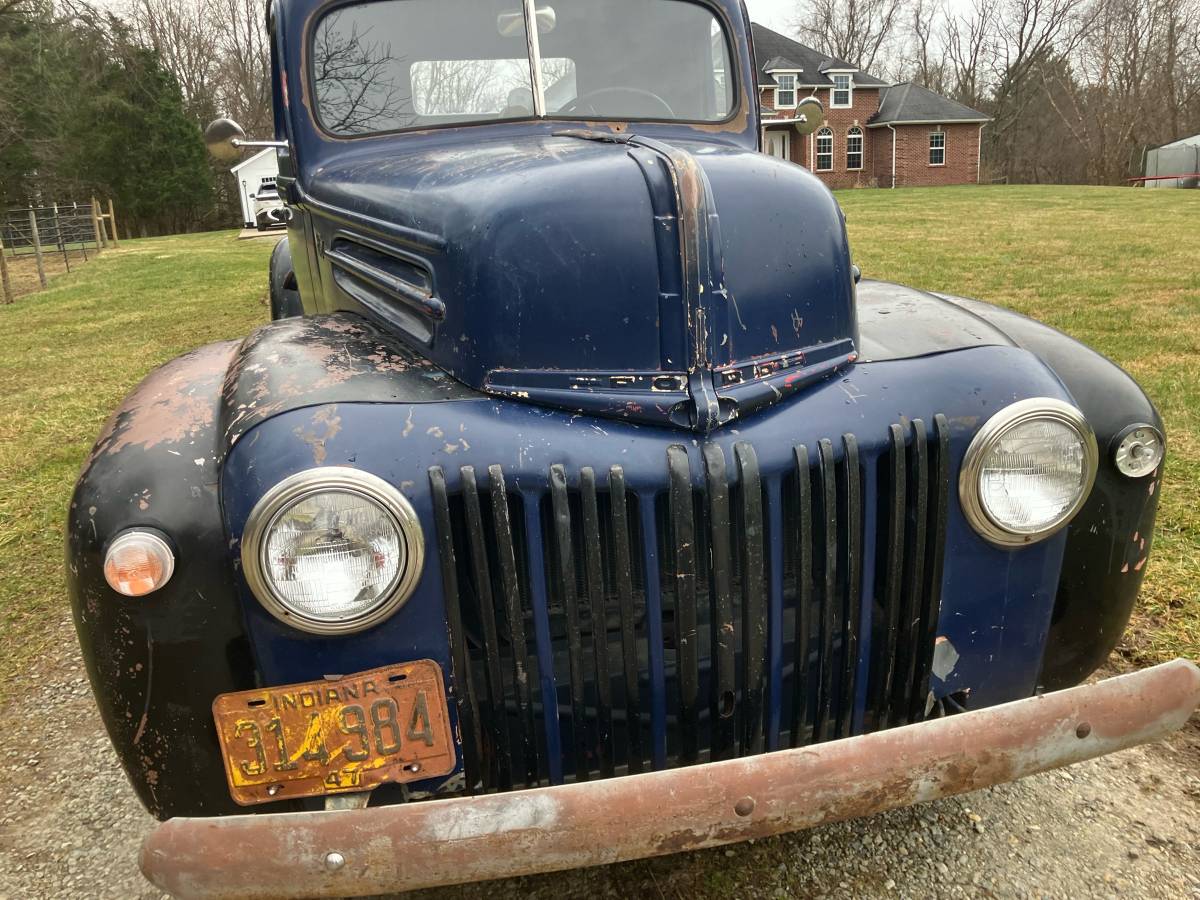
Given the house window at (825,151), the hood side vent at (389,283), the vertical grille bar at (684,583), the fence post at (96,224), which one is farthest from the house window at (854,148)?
the vertical grille bar at (684,583)

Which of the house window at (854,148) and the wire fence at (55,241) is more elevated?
the house window at (854,148)

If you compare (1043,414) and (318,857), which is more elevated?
(1043,414)

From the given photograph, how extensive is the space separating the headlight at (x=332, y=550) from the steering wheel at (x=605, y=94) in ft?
5.60

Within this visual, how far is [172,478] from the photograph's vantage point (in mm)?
1727

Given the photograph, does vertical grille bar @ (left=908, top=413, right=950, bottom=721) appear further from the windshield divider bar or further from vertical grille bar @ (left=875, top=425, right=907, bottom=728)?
the windshield divider bar

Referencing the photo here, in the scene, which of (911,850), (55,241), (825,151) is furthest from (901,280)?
(825,151)

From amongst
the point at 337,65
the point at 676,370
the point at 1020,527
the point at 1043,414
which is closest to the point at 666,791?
the point at 676,370

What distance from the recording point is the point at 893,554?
184 centimetres

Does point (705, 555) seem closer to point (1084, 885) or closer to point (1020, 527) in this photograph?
point (1020, 527)

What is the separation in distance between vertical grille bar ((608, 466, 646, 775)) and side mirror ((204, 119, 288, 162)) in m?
2.34

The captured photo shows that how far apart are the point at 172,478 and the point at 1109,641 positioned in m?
2.11

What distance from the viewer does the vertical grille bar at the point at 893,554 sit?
1.81 metres

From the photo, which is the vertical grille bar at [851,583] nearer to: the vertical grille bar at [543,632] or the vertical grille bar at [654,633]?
the vertical grille bar at [654,633]

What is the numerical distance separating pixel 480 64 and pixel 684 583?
193 cm
